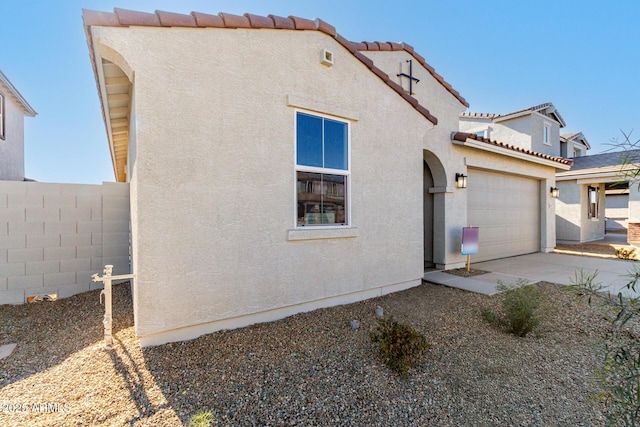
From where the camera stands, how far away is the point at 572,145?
2288cm

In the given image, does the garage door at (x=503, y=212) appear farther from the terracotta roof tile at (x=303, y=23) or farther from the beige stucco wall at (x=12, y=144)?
the beige stucco wall at (x=12, y=144)

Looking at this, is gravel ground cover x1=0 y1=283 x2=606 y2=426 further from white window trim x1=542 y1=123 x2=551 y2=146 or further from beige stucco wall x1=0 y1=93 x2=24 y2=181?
white window trim x1=542 y1=123 x2=551 y2=146

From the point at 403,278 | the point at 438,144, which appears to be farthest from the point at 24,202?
the point at 438,144

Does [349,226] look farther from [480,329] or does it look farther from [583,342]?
[583,342]

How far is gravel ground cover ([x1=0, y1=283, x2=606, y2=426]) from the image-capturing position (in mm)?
2867

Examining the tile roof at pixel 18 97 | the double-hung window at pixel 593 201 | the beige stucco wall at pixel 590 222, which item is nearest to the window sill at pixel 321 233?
the tile roof at pixel 18 97

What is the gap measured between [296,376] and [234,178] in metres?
2.81

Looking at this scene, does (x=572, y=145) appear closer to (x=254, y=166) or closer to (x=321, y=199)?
(x=321, y=199)

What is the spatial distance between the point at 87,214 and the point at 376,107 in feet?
21.3

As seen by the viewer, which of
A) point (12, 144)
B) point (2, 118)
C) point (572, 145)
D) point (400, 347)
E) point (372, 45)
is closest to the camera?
point (400, 347)

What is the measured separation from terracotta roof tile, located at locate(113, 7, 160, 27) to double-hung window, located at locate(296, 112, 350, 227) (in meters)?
2.35

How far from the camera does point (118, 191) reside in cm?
Result: 645

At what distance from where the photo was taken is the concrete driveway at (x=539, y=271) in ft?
24.2

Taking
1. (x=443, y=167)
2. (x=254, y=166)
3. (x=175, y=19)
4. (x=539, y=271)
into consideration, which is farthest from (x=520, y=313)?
(x=175, y=19)
